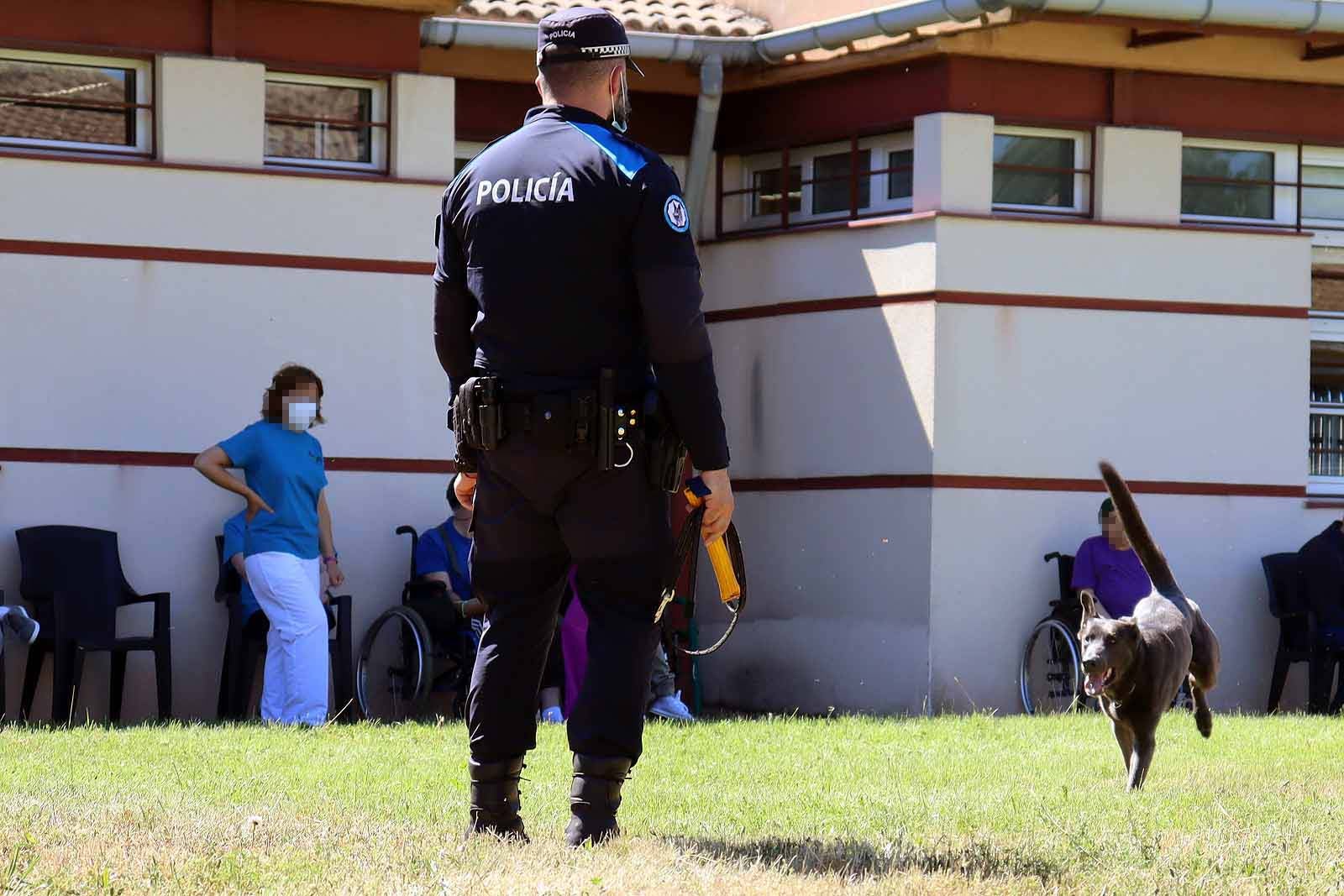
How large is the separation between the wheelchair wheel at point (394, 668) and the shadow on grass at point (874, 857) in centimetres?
596

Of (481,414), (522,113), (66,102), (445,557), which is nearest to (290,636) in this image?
(445,557)

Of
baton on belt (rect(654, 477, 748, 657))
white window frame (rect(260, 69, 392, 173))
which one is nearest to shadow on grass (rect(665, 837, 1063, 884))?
baton on belt (rect(654, 477, 748, 657))

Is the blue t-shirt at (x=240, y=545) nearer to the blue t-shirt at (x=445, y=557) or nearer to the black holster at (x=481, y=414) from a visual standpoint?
the blue t-shirt at (x=445, y=557)

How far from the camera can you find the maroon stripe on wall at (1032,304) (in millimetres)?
12898

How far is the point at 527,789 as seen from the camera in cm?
718

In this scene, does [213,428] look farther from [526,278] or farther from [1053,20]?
[526,278]

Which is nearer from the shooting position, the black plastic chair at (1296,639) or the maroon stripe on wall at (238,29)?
the maroon stripe on wall at (238,29)

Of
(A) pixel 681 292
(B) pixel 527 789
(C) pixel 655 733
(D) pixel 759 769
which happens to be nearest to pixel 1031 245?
(C) pixel 655 733

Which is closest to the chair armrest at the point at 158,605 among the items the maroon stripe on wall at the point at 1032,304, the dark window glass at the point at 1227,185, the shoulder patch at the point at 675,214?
the maroon stripe on wall at the point at 1032,304

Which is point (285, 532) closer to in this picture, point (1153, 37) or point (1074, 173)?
point (1074, 173)

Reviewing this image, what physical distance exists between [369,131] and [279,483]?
2797 mm

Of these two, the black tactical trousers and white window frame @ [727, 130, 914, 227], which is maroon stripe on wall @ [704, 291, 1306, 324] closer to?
white window frame @ [727, 130, 914, 227]

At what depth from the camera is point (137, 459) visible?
11.8 meters

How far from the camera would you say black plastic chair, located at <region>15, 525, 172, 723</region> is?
36.1 ft
